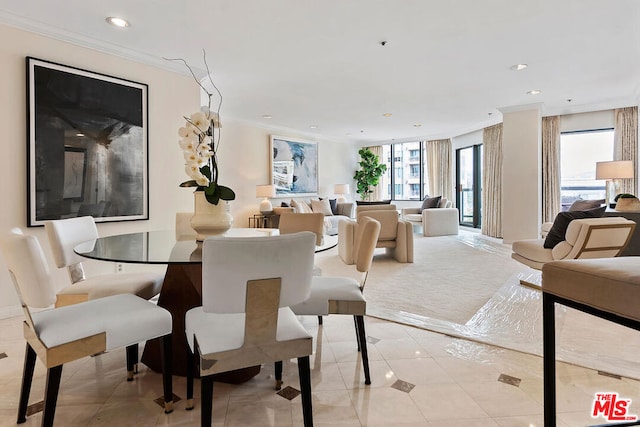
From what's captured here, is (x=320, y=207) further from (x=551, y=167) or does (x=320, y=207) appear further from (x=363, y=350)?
(x=363, y=350)

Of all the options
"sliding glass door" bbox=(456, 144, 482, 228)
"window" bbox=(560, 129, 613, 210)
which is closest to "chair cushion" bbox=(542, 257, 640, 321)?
"window" bbox=(560, 129, 613, 210)

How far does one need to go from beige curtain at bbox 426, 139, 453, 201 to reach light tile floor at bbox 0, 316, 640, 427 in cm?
760

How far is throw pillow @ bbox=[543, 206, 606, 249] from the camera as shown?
11.5 feet

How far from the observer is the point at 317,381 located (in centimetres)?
196

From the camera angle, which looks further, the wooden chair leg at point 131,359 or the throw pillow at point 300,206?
the throw pillow at point 300,206

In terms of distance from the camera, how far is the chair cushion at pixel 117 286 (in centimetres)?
210

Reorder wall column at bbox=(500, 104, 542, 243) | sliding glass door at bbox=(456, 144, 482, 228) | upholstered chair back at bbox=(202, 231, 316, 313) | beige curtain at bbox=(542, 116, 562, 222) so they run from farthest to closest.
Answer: sliding glass door at bbox=(456, 144, 482, 228)
beige curtain at bbox=(542, 116, 562, 222)
wall column at bbox=(500, 104, 542, 243)
upholstered chair back at bbox=(202, 231, 316, 313)

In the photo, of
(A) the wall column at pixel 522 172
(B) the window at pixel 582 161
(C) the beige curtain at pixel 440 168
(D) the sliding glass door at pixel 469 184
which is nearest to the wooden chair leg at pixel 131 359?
Answer: (A) the wall column at pixel 522 172

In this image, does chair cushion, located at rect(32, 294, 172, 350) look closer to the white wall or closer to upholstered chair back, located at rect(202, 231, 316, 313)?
upholstered chair back, located at rect(202, 231, 316, 313)

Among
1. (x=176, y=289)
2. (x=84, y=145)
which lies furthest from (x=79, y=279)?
(x=84, y=145)

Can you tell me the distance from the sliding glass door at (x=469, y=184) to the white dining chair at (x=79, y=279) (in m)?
7.96

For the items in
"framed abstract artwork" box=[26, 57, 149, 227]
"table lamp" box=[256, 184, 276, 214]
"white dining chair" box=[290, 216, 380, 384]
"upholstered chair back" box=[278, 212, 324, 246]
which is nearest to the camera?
"white dining chair" box=[290, 216, 380, 384]

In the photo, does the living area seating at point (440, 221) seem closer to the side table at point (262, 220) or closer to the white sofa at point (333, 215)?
the white sofa at point (333, 215)

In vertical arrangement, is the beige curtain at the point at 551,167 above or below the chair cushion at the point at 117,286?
above
